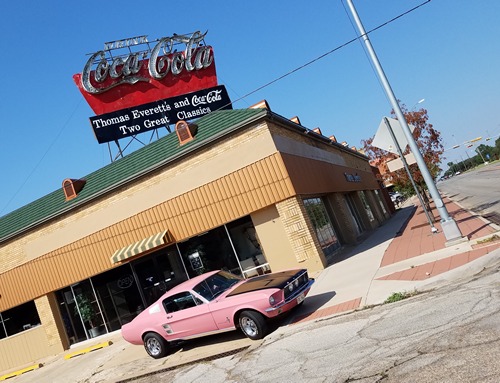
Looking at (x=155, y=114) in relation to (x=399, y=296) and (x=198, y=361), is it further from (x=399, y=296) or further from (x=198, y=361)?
(x=399, y=296)

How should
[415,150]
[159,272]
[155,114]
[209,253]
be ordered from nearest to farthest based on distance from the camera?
[415,150] < [209,253] < [159,272] < [155,114]

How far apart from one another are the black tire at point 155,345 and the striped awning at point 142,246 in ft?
18.1

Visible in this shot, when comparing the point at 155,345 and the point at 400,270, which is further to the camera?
the point at 155,345

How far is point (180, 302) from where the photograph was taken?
9.59m

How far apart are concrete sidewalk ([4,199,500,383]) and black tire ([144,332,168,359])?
0.58 ft

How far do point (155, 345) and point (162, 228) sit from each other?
634 cm

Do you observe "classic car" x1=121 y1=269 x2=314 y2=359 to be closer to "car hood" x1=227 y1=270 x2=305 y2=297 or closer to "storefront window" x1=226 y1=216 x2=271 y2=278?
"car hood" x1=227 y1=270 x2=305 y2=297

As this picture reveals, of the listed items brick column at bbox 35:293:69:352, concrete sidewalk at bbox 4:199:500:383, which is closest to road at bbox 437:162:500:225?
concrete sidewalk at bbox 4:199:500:383

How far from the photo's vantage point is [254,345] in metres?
8.09

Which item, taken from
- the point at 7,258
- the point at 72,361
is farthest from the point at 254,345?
the point at 7,258

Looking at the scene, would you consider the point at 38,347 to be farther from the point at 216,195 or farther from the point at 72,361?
the point at 216,195

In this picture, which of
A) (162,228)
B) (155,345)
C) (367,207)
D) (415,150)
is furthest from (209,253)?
(367,207)

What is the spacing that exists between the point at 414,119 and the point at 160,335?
20.3 m

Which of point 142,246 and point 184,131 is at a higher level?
point 184,131
